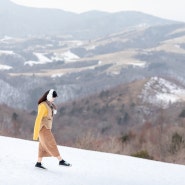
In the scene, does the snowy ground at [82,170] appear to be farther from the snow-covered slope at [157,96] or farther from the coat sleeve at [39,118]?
the snow-covered slope at [157,96]

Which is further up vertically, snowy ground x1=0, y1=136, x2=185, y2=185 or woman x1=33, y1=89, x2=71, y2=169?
woman x1=33, y1=89, x2=71, y2=169

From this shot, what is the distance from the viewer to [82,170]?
11.9 meters

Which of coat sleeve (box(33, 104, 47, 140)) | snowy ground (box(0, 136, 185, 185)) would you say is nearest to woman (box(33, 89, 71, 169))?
coat sleeve (box(33, 104, 47, 140))

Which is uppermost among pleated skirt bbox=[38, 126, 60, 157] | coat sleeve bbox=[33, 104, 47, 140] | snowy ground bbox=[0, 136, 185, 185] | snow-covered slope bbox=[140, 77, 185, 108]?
coat sleeve bbox=[33, 104, 47, 140]

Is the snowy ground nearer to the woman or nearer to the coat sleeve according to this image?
the woman

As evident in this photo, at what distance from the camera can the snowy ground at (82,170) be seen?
9.92 m

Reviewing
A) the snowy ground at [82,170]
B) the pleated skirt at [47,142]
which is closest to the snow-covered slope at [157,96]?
the snowy ground at [82,170]

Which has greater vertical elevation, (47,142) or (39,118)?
(39,118)

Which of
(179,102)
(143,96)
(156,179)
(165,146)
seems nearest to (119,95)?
(143,96)

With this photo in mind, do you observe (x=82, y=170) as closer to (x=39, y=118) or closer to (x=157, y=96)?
(x=39, y=118)

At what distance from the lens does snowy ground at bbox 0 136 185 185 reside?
→ 9922mm

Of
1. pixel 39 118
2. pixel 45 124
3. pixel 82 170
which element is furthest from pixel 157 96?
pixel 39 118

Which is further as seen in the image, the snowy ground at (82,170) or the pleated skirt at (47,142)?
the pleated skirt at (47,142)

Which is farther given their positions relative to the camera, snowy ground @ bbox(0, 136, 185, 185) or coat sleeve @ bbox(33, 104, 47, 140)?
coat sleeve @ bbox(33, 104, 47, 140)
